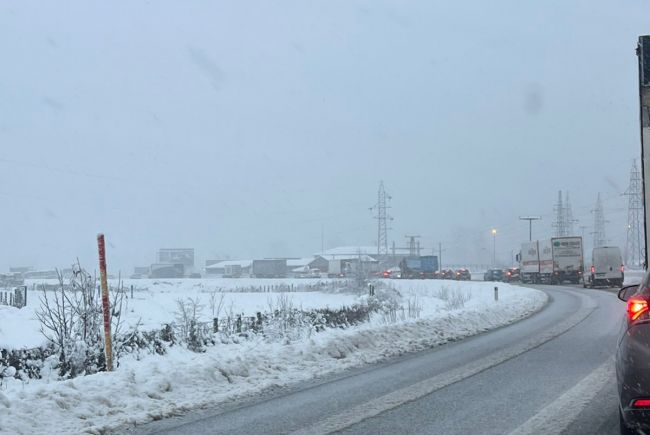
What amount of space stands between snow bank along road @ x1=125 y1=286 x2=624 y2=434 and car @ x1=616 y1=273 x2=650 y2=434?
4.76 feet

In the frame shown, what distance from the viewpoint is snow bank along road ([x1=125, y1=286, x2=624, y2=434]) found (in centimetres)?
738

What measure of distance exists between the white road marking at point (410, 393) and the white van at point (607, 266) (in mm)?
36079

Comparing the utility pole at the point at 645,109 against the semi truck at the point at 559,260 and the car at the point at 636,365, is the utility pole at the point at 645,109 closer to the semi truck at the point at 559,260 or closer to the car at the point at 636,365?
the car at the point at 636,365

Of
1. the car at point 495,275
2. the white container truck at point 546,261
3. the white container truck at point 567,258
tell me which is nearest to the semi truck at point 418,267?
the car at point 495,275

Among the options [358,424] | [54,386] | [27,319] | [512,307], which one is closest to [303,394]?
[358,424]

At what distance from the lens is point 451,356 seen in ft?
43.7

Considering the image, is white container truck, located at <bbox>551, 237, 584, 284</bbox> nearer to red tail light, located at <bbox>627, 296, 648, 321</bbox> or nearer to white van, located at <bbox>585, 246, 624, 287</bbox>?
white van, located at <bbox>585, 246, 624, 287</bbox>

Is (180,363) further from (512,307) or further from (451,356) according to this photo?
(512,307)

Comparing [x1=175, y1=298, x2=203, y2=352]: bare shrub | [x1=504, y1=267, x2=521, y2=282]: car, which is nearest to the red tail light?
[x1=175, y1=298, x2=203, y2=352]: bare shrub

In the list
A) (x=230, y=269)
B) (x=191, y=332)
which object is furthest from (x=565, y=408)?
(x=230, y=269)

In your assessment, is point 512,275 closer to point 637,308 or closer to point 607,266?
point 607,266

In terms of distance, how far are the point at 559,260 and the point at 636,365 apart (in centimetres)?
5588

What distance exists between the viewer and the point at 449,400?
28.8 feet

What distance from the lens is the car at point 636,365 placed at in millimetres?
5414
